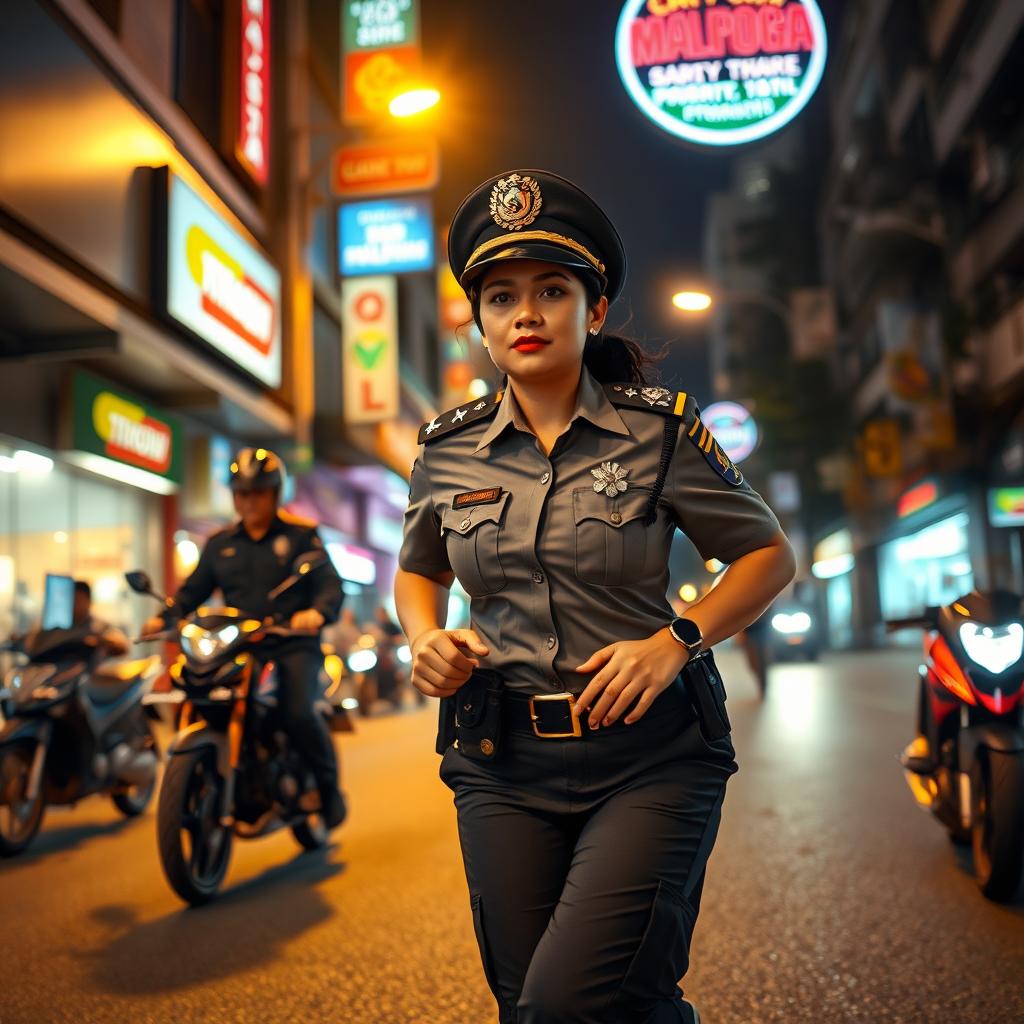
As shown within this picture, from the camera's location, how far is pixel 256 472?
20.3 ft

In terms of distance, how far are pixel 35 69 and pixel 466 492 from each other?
35.7 feet

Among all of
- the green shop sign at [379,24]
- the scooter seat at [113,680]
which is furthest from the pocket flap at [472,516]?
the green shop sign at [379,24]

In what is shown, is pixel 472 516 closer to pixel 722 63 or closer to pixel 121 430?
→ pixel 722 63

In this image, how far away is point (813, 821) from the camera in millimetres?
7117

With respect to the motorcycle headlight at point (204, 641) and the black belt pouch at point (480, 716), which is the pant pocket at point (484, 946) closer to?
the black belt pouch at point (480, 716)

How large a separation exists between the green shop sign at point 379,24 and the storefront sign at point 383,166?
1627mm

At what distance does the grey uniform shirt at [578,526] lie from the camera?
233 centimetres

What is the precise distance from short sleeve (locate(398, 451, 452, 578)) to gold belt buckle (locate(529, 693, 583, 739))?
51cm

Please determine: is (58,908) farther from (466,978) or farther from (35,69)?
(35,69)

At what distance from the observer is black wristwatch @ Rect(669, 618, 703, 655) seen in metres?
2.21

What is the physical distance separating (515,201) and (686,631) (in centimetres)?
97

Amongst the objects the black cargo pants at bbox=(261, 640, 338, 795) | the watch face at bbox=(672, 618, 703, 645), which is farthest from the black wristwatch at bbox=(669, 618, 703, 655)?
the black cargo pants at bbox=(261, 640, 338, 795)

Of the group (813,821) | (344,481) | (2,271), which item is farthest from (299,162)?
(813,821)

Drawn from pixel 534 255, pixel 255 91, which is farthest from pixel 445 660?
pixel 255 91
